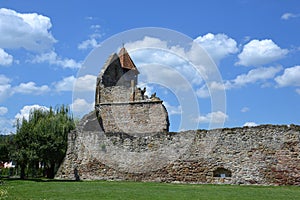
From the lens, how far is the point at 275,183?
17.1 meters

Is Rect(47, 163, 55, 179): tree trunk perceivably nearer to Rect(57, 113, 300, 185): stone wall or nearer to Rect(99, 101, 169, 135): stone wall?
Rect(57, 113, 300, 185): stone wall

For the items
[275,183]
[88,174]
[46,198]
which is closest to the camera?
[46,198]

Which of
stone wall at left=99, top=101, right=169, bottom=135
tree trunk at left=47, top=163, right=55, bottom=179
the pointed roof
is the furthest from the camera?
the pointed roof

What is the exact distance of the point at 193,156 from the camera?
756 inches

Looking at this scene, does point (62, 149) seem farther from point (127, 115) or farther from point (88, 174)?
point (127, 115)

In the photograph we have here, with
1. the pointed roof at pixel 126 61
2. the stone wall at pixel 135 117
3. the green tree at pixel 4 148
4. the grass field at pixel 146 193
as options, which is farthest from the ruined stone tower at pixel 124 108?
the grass field at pixel 146 193

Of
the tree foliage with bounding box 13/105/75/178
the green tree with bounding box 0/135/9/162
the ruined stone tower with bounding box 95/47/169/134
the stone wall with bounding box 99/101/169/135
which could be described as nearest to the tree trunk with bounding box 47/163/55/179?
the tree foliage with bounding box 13/105/75/178

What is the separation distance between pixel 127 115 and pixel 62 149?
20.1 feet

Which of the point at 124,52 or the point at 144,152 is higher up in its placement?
the point at 124,52

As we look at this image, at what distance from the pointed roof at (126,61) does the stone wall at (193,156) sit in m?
12.3

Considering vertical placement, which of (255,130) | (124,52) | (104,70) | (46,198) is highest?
(124,52)

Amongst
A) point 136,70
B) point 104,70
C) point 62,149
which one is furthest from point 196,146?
point 136,70

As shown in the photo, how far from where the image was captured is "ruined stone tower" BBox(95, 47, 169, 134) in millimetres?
26516

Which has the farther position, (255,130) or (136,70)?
(136,70)
